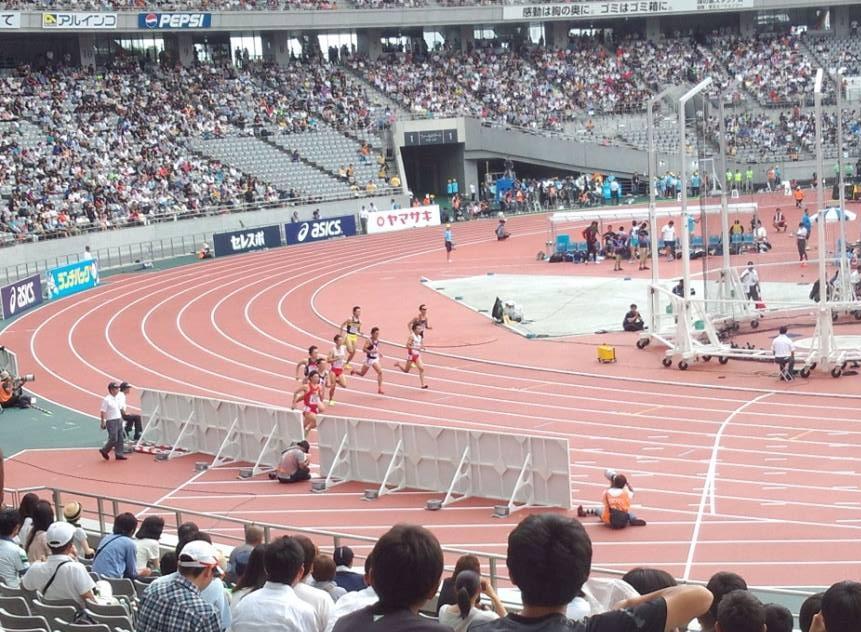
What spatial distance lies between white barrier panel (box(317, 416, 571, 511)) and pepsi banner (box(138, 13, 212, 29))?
4328cm

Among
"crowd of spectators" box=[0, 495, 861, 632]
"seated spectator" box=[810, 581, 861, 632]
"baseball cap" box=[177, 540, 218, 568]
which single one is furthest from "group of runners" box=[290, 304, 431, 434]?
"seated spectator" box=[810, 581, 861, 632]

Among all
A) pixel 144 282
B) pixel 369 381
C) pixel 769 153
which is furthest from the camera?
pixel 144 282

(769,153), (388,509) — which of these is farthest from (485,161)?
(388,509)

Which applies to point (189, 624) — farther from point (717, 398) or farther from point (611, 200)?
point (611, 200)

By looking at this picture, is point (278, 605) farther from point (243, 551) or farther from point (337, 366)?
point (337, 366)

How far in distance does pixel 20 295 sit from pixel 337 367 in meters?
17.3

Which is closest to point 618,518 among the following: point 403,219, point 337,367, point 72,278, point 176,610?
point 337,367

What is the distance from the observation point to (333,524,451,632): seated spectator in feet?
14.4

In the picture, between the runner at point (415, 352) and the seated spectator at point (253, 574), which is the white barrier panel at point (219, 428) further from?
the seated spectator at point (253, 574)

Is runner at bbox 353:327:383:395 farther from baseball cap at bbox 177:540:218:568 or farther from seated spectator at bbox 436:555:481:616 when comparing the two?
baseball cap at bbox 177:540:218:568

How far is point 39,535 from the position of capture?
33.5 ft

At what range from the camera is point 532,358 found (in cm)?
2844

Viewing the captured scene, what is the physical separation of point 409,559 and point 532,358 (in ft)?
79.2

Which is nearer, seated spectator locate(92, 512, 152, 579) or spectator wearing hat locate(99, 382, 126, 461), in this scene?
seated spectator locate(92, 512, 152, 579)
